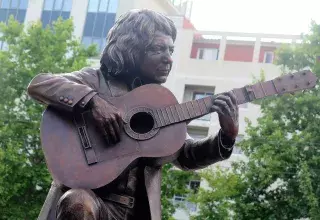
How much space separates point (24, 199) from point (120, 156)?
58.2 ft

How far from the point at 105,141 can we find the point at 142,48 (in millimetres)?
682

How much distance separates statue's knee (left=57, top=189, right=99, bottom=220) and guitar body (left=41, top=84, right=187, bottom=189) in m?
0.12

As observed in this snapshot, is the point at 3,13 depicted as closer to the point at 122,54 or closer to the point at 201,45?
the point at 201,45

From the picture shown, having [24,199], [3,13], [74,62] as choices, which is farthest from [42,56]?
[3,13]

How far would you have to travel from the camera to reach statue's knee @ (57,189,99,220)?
3730 millimetres

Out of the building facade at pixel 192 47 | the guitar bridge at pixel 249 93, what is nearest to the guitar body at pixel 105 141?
the guitar bridge at pixel 249 93

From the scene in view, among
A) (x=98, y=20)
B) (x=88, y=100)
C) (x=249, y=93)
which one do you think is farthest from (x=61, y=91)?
(x=98, y=20)

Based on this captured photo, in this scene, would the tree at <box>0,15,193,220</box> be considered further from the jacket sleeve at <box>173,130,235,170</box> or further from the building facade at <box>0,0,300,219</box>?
the jacket sleeve at <box>173,130,235,170</box>

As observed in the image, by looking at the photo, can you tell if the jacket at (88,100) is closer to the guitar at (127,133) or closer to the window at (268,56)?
the guitar at (127,133)

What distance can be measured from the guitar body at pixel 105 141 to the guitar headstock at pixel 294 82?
0.64m

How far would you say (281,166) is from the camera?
20.0 m

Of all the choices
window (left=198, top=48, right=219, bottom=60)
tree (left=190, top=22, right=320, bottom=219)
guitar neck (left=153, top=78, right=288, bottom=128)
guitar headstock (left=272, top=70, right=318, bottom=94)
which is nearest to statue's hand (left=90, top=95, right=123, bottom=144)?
guitar neck (left=153, top=78, right=288, bottom=128)

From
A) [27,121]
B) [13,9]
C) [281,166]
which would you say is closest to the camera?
[281,166]

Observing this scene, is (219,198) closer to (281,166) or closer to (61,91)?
(281,166)
